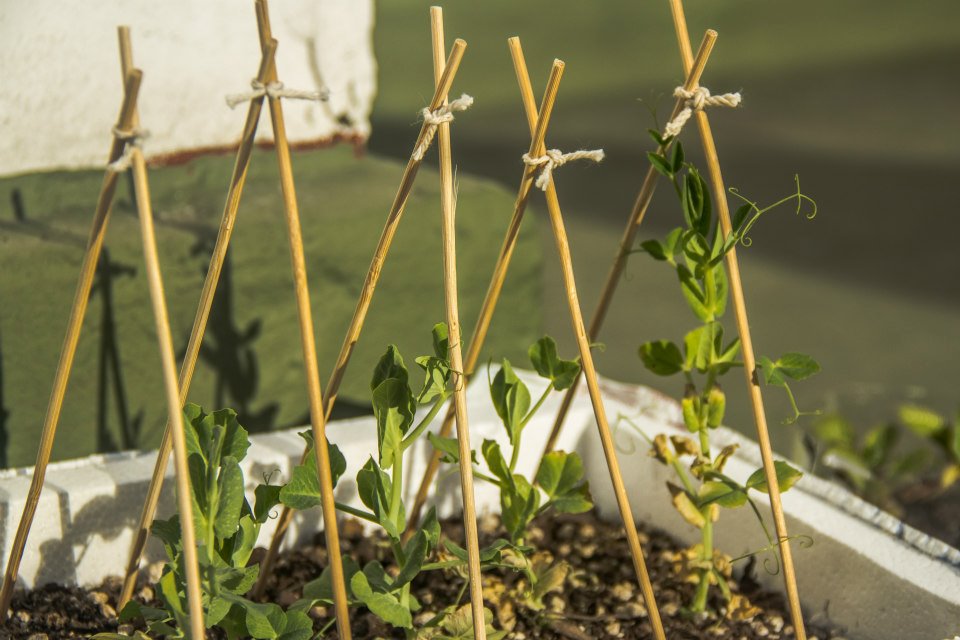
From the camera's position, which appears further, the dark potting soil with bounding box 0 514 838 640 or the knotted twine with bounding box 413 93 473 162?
the dark potting soil with bounding box 0 514 838 640

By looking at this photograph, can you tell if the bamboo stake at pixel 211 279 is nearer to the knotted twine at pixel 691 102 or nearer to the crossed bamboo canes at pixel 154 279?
the crossed bamboo canes at pixel 154 279

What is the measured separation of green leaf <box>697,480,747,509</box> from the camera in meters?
1.52

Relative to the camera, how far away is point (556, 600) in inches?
65.9

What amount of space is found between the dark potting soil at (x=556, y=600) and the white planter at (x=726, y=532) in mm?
44

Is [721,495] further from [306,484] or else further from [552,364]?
[306,484]

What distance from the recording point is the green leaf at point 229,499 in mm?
1334

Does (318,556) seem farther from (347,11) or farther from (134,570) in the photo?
(347,11)

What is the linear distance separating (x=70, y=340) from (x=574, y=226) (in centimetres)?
383

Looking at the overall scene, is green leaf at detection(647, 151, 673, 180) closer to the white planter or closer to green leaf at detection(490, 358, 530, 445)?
green leaf at detection(490, 358, 530, 445)

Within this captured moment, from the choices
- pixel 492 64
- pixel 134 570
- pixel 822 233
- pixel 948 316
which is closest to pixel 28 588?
pixel 134 570

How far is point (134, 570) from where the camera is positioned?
1496 millimetres

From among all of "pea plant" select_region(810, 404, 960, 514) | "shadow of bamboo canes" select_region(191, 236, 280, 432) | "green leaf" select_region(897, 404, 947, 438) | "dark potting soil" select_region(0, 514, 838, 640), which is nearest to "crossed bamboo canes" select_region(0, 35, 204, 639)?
"dark potting soil" select_region(0, 514, 838, 640)

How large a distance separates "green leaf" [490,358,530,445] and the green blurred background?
0.41 meters

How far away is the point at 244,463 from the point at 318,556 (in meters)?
0.21
